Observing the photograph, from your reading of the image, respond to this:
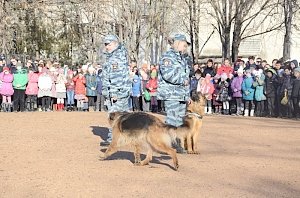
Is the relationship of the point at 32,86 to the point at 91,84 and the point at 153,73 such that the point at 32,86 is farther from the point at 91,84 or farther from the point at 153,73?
the point at 153,73

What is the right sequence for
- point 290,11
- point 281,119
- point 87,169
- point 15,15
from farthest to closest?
1. point 15,15
2. point 290,11
3. point 281,119
4. point 87,169

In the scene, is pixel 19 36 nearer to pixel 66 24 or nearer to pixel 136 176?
pixel 66 24

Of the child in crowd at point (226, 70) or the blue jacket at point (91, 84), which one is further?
the blue jacket at point (91, 84)

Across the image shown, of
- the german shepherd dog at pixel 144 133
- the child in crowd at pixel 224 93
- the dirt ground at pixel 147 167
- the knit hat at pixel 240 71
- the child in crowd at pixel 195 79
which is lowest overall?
the dirt ground at pixel 147 167

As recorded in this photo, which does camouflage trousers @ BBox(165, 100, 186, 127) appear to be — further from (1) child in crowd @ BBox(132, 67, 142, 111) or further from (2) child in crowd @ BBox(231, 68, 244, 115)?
(1) child in crowd @ BBox(132, 67, 142, 111)

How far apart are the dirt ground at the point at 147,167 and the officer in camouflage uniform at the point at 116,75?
0.85m

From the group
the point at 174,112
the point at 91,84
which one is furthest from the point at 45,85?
the point at 174,112

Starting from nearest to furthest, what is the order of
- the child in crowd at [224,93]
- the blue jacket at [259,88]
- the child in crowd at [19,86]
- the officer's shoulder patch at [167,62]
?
the officer's shoulder patch at [167,62] < the blue jacket at [259,88] < the child in crowd at [224,93] < the child in crowd at [19,86]

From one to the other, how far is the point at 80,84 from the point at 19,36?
11.9 m

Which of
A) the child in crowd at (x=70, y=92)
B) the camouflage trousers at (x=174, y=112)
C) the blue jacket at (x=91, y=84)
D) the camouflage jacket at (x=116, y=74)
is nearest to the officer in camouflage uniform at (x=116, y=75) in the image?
the camouflage jacket at (x=116, y=74)

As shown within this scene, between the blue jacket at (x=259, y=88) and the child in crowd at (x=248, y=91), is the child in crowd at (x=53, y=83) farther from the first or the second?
the blue jacket at (x=259, y=88)

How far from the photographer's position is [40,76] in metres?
18.0

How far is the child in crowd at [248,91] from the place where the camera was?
1658 cm

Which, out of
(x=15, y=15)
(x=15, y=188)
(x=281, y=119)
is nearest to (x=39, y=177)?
(x=15, y=188)
